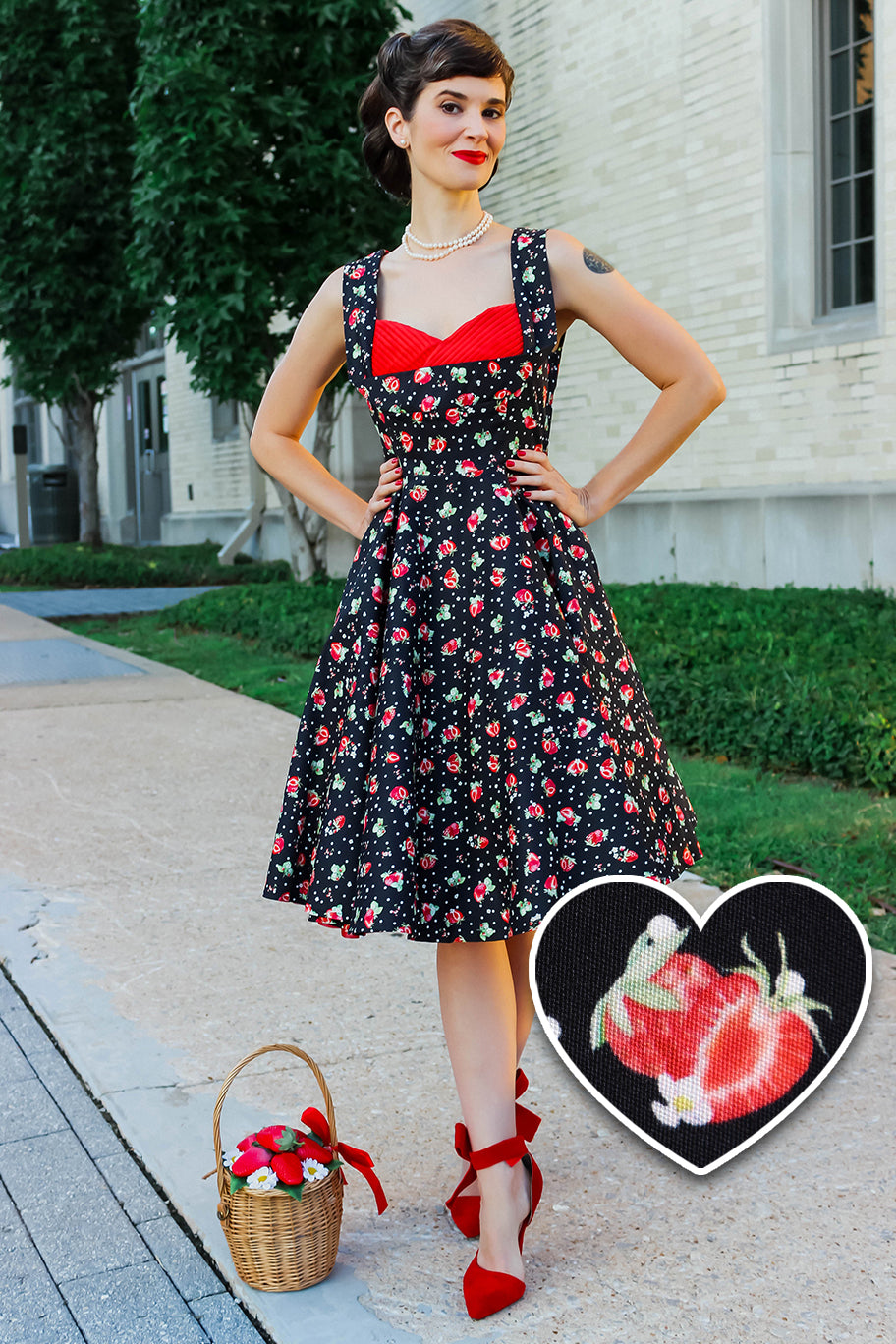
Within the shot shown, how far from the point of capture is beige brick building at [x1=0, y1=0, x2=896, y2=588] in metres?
9.66

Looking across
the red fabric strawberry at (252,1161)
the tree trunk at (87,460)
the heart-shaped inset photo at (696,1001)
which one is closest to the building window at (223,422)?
the tree trunk at (87,460)

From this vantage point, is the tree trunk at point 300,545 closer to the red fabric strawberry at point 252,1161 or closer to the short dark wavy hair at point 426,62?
the short dark wavy hair at point 426,62

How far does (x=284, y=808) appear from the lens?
2.58 metres

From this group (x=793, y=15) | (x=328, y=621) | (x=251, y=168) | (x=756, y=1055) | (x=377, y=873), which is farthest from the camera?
(x=251, y=168)

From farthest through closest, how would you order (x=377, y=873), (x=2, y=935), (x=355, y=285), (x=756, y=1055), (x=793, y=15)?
(x=793, y=15) → (x=2, y=935) → (x=355, y=285) → (x=377, y=873) → (x=756, y=1055)

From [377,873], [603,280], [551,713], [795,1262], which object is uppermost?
[603,280]

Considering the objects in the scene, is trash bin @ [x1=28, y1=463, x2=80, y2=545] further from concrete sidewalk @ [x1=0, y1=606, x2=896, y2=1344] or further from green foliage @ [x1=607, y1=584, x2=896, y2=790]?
concrete sidewalk @ [x1=0, y1=606, x2=896, y2=1344]

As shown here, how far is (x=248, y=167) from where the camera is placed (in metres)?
12.5

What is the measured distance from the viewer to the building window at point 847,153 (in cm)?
990

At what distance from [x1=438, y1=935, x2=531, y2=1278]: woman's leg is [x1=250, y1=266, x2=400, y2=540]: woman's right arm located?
2.60 feet

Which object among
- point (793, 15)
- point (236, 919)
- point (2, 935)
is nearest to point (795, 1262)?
point (236, 919)

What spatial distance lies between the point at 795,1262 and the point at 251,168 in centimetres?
1187

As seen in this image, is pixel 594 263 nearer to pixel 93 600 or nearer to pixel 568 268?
pixel 568 268

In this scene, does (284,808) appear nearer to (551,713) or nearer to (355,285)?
(551,713)
